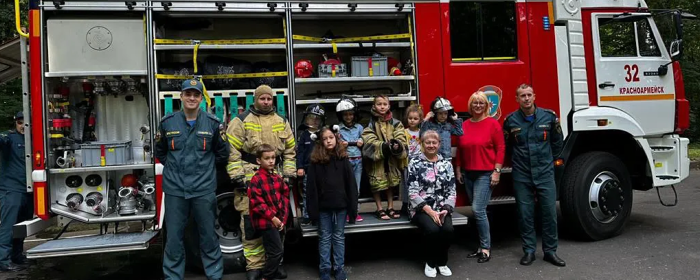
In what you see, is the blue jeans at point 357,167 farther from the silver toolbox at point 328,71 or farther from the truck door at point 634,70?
the truck door at point 634,70

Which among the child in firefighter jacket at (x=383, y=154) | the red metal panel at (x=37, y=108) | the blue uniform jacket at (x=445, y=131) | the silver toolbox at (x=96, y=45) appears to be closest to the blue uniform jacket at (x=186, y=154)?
the silver toolbox at (x=96, y=45)

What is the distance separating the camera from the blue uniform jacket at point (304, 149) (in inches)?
199

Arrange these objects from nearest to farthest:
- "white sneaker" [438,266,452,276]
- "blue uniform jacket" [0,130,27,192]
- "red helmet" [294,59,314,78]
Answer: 1. "white sneaker" [438,266,452,276]
2. "red helmet" [294,59,314,78]
3. "blue uniform jacket" [0,130,27,192]

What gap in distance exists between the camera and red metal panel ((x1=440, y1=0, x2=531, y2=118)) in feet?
18.0

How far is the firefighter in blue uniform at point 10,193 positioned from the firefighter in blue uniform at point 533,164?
568 centimetres

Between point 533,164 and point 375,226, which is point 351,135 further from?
point 533,164

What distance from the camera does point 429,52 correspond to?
5.45 metres

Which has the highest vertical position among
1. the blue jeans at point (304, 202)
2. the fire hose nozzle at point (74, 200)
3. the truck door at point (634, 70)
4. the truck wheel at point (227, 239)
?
the truck door at point (634, 70)

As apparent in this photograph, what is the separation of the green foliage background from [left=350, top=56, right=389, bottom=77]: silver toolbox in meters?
3.65

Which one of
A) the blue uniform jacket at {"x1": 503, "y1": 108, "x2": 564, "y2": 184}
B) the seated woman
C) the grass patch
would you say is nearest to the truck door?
the blue uniform jacket at {"x1": 503, "y1": 108, "x2": 564, "y2": 184}

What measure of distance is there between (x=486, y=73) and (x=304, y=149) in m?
2.28

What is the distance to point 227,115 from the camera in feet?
17.6

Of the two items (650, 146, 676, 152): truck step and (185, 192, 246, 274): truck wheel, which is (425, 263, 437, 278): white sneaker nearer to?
(185, 192, 246, 274): truck wheel

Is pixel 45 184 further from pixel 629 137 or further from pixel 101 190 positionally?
pixel 629 137
